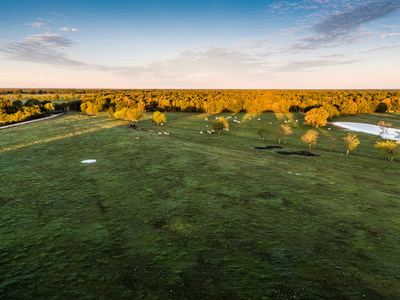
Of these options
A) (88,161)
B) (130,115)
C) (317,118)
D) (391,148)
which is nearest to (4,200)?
(88,161)

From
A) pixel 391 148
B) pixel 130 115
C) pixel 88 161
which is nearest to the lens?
pixel 88 161

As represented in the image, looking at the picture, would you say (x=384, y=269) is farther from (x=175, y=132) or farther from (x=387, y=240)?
(x=175, y=132)

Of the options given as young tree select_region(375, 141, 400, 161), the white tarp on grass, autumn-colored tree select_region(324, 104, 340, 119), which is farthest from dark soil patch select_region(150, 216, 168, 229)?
autumn-colored tree select_region(324, 104, 340, 119)

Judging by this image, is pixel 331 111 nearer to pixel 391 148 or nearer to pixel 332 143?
pixel 332 143

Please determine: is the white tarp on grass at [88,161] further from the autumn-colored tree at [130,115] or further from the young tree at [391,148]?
the young tree at [391,148]

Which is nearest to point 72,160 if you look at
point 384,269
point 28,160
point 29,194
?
point 28,160

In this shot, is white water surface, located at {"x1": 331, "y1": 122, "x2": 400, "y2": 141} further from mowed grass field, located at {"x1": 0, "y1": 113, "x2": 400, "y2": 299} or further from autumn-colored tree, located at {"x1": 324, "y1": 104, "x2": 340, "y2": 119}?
mowed grass field, located at {"x1": 0, "y1": 113, "x2": 400, "y2": 299}

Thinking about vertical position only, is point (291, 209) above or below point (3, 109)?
below

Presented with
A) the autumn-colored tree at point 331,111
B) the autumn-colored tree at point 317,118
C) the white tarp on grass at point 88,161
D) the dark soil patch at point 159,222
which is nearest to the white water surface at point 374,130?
the autumn-colored tree at point 317,118
